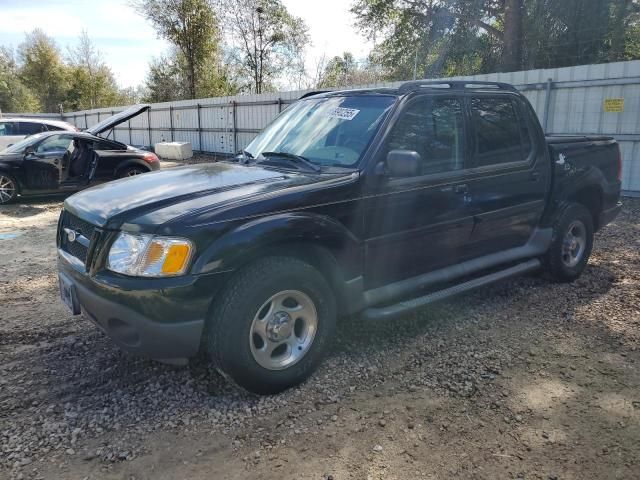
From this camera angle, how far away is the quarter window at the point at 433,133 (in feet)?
11.7

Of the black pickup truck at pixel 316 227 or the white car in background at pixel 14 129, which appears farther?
the white car in background at pixel 14 129

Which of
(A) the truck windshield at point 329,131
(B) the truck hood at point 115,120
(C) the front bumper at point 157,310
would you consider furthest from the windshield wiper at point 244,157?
(B) the truck hood at point 115,120

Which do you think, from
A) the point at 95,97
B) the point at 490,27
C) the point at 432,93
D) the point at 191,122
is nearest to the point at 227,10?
the point at 191,122

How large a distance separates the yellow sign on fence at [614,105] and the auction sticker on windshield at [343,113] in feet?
25.4

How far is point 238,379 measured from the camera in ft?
9.41

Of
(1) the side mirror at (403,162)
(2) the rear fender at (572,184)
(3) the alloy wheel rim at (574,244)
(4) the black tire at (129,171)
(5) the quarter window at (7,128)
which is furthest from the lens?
(5) the quarter window at (7,128)

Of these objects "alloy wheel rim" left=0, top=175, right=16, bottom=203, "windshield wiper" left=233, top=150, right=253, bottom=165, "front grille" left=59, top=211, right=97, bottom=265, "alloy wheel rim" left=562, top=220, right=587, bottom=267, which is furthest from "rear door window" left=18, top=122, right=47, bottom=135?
"alloy wheel rim" left=562, top=220, right=587, bottom=267

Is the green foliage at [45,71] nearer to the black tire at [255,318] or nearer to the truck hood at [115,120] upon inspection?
the truck hood at [115,120]

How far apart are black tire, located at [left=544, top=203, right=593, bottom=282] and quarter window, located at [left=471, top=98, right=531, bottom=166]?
0.87 metres

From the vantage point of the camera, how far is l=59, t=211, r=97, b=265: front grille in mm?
3047

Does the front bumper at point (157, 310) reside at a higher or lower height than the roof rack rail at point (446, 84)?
lower

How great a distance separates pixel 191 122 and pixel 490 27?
13332 millimetres

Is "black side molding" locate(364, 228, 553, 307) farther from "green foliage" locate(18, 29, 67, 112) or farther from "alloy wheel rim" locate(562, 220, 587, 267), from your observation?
"green foliage" locate(18, 29, 67, 112)

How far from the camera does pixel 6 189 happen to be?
9.78 m
